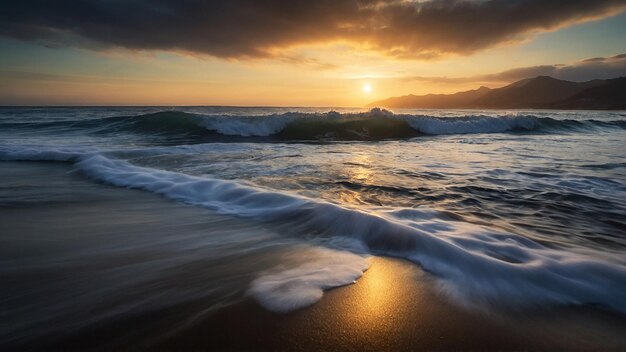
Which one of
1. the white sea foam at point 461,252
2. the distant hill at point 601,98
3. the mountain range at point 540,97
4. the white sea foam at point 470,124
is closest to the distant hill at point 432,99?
the mountain range at point 540,97

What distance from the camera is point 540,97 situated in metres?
119

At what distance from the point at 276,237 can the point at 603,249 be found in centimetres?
252

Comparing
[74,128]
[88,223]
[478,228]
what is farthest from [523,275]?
[74,128]

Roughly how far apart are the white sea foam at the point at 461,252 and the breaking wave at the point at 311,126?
10036 mm

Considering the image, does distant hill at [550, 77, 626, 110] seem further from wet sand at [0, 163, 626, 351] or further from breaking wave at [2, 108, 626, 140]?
wet sand at [0, 163, 626, 351]

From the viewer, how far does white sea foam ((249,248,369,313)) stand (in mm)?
1891

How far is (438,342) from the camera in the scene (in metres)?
1.55

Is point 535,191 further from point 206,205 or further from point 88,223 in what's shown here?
point 88,223

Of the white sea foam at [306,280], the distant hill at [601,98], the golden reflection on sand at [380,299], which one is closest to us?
the golden reflection on sand at [380,299]

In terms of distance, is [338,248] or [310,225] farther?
[310,225]

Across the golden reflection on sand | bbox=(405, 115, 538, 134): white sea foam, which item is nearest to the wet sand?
the golden reflection on sand

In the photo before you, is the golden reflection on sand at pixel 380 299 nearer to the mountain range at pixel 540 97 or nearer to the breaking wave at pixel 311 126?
the breaking wave at pixel 311 126

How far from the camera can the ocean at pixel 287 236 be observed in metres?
1.95

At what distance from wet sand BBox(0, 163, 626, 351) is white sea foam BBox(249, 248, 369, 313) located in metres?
0.06
